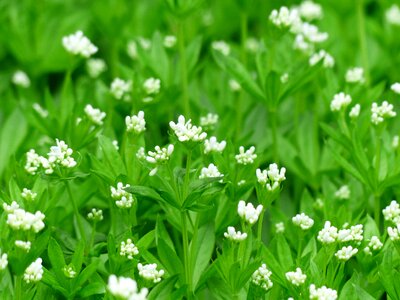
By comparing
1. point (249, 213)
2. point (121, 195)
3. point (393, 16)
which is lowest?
point (249, 213)

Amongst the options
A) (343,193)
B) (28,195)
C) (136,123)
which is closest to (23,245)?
(28,195)

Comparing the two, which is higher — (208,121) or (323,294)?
(208,121)

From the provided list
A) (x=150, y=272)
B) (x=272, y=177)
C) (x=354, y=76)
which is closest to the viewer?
(x=150, y=272)

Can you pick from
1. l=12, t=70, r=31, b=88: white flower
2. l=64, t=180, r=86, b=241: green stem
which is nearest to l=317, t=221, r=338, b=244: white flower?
l=64, t=180, r=86, b=241: green stem

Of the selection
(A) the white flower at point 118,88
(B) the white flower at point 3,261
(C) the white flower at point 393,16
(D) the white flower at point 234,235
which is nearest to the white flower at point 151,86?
(A) the white flower at point 118,88

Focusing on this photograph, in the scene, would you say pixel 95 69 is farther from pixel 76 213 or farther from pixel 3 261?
pixel 3 261

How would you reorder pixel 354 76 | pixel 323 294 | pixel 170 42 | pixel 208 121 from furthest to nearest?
pixel 170 42
pixel 354 76
pixel 208 121
pixel 323 294

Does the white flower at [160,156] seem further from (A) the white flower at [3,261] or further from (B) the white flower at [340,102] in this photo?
(B) the white flower at [340,102]

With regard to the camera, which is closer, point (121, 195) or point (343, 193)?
point (121, 195)

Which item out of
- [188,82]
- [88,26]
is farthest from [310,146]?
[88,26]
